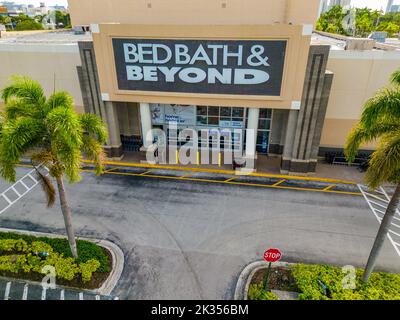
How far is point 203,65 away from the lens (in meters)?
19.4

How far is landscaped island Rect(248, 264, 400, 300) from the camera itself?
12117mm

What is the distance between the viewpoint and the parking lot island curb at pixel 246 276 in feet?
41.8

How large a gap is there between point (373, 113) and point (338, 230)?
29.3ft

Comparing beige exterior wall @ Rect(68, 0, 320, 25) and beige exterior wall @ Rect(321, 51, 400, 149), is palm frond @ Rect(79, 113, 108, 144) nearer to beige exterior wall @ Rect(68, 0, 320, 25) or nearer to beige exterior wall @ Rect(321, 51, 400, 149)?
beige exterior wall @ Rect(321, 51, 400, 149)

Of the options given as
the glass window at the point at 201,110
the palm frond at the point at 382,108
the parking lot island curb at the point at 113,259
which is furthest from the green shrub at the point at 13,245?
the palm frond at the point at 382,108

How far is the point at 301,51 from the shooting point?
18031mm

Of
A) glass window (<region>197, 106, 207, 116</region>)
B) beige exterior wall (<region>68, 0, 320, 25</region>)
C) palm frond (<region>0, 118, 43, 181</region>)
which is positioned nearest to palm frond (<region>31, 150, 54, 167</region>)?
palm frond (<region>0, 118, 43, 181</region>)

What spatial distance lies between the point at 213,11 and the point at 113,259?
27.9 m

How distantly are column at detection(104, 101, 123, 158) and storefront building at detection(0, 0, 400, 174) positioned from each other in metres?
0.08

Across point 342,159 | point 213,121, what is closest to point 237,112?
point 213,121

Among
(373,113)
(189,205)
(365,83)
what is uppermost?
(373,113)
